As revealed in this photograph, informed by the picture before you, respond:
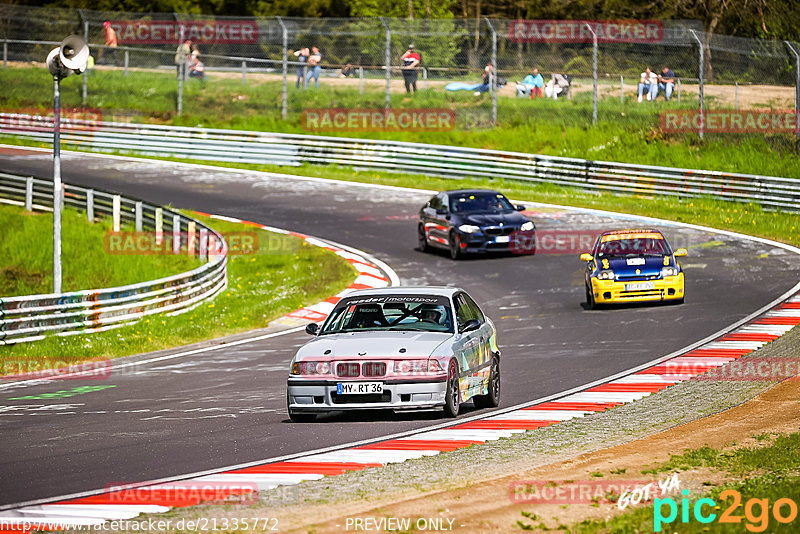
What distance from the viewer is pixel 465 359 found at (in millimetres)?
12148

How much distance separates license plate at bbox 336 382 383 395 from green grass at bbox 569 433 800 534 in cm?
298

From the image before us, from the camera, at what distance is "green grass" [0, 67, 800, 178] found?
3556cm

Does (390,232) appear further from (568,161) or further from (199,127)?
(199,127)

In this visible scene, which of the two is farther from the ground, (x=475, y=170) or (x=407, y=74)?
(x=407, y=74)

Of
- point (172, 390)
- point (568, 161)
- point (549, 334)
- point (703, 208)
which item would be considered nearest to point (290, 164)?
point (568, 161)

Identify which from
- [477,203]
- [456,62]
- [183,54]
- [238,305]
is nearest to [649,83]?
[456,62]

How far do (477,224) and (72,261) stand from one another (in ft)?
30.3

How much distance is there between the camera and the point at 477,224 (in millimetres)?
26156

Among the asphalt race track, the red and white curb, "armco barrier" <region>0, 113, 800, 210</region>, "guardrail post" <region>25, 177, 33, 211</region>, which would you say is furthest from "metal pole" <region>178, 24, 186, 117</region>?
the red and white curb

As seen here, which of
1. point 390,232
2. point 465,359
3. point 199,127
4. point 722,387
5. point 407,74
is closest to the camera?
point 465,359

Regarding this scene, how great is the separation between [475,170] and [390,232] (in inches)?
302

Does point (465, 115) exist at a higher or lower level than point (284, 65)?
lower

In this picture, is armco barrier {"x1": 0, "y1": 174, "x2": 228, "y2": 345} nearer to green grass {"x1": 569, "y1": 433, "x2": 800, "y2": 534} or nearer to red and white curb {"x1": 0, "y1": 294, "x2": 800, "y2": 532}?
red and white curb {"x1": 0, "y1": 294, "x2": 800, "y2": 532}

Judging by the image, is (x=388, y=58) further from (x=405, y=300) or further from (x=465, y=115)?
(x=405, y=300)
